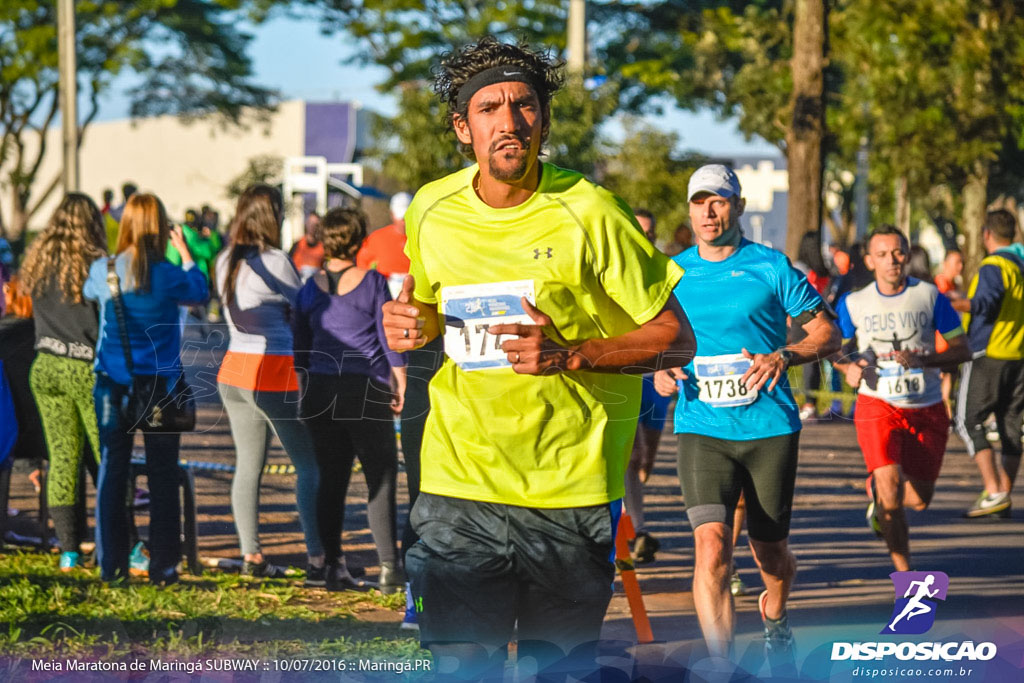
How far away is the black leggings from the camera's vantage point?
6.87 meters

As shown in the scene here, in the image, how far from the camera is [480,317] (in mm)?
3605

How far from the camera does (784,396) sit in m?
5.61

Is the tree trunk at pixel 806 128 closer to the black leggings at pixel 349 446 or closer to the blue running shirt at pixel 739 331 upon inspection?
the black leggings at pixel 349 446

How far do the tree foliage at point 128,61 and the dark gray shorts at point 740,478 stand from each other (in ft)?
72.0

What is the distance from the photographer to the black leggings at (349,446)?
687cm

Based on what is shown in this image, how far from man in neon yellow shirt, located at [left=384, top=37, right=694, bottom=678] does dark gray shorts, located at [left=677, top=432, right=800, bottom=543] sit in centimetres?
182

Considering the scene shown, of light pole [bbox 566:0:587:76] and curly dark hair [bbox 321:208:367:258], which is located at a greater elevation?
light pole [bbox 566:0:587:76]

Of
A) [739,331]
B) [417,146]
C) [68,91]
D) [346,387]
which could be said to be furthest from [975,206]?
[739,331]

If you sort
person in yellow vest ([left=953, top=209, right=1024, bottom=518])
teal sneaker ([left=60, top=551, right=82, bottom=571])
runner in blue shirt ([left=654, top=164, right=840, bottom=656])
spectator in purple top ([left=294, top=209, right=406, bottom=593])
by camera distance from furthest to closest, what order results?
person in yellow vest ([left=953, top=209, right=1024, bottom=518]), teal sneaker ([left=60, top=551, right=82, bottom=571]), spectator in purple top ([left=294, top=209, right=406, bottom=593]), runner in blue shirt ([left=654, top=164, right=840, bottom=656])

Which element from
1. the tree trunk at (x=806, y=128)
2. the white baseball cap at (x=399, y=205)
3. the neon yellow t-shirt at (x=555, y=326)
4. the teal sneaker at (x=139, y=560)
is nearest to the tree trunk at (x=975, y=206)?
the tree trunk at (x=806, y=128)

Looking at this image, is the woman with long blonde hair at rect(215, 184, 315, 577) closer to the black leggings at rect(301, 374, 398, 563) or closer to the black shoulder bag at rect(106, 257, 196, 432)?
the black leggings at rect(301, 374, 398, 563)

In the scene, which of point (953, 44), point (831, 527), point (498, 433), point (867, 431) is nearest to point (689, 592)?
point (867, 431)

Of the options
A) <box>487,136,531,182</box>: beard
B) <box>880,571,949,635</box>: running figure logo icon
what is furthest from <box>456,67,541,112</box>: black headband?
→ <box>880,571,949,635</box>: running figure logo icon

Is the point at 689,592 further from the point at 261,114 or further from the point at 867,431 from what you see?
the point at 261,114
